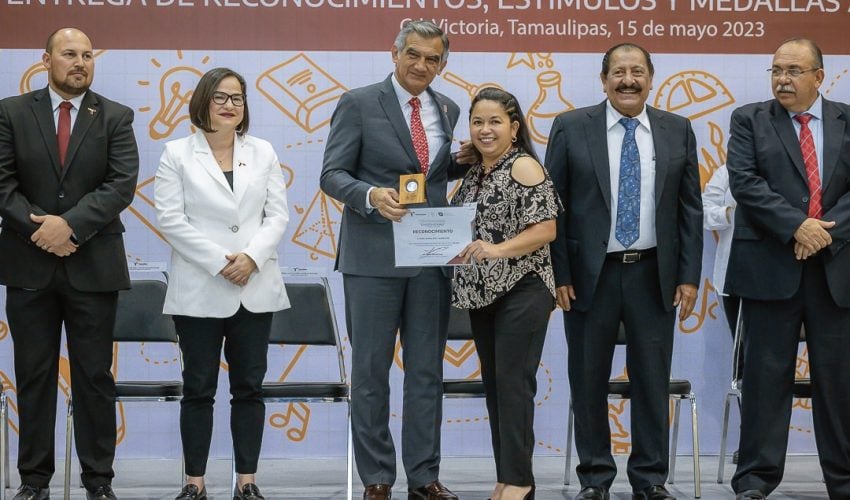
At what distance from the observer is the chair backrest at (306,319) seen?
16.2ft

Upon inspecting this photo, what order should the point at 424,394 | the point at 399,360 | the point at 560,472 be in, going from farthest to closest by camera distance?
the point at 399,360 → the point at 560,472 → the point at 424,394

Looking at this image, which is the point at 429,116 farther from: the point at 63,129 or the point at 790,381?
the point at 790,381

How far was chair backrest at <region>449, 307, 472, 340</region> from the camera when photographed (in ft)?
16.3

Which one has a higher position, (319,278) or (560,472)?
(319,278)

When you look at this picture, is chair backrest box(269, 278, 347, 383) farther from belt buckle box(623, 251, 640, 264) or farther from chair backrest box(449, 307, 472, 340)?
belt buckle box(623, 251, 640, 264)

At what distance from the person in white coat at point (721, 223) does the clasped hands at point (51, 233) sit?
3212mm

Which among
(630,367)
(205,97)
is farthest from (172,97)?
(630,367)

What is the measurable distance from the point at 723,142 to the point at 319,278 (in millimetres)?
2305

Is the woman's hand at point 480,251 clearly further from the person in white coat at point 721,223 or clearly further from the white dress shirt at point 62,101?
the person in white coat at point 721,223

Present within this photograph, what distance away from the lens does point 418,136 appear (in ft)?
13.4

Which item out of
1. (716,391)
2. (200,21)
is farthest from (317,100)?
(716,391)

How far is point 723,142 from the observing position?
558 cm

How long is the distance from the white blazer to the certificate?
62 centimetres

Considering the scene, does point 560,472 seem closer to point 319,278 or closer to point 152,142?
point 319,278
